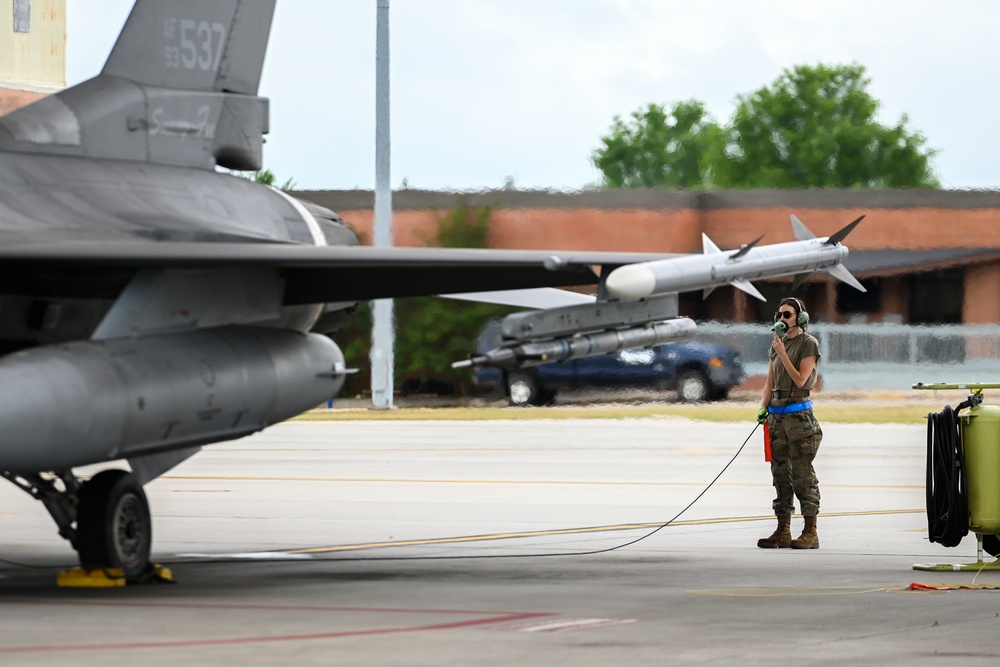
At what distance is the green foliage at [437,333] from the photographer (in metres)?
40.9

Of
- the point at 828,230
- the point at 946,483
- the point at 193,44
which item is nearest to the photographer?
the point at 946,483

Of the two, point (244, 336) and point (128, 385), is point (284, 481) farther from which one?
point (128, 385)

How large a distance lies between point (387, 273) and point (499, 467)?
10.8m

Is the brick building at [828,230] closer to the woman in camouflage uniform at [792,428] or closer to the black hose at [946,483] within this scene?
the woman in camouflage uniform at [792,428]

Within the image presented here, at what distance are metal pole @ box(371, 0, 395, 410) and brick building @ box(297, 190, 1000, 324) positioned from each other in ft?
12.8

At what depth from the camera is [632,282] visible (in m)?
11.7

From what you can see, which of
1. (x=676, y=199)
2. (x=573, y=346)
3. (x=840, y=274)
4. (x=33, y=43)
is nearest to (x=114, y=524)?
(x=573, y=346)

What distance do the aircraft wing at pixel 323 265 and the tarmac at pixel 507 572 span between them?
203 cm

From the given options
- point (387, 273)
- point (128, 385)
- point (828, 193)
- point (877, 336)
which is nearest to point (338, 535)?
point (387, 273)

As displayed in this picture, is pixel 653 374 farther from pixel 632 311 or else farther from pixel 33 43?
pixel 632 311

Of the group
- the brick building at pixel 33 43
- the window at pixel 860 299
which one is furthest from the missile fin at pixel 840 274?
the brick building at pixel 33 43

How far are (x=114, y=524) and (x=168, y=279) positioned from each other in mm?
1649

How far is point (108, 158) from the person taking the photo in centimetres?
1290

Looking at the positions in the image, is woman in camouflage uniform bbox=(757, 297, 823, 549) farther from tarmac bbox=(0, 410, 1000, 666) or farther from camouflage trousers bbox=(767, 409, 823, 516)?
tarmac bbox=(0, 410, 1000, 666)
